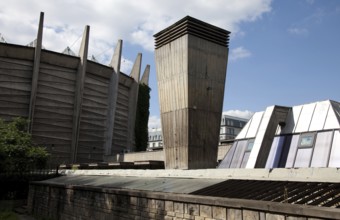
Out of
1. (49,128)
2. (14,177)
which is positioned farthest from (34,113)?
(14,177)

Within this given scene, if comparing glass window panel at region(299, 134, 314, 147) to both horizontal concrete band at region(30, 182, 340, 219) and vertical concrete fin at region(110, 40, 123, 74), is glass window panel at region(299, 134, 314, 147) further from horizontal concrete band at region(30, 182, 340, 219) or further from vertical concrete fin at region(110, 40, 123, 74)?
vertical concrete fin at region(110, 40, 123, 74)

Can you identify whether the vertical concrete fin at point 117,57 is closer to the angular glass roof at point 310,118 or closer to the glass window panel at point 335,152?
the angular glass roof at point 310,118

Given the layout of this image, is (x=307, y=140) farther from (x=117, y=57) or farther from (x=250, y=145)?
(x=117, y=57)

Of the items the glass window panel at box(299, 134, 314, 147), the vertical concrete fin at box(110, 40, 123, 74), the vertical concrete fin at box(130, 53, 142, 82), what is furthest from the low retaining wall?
the glass window panel at box(299, 134, 314, 147)

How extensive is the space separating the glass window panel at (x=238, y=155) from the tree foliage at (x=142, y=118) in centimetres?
2975

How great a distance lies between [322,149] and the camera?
31.1 ft

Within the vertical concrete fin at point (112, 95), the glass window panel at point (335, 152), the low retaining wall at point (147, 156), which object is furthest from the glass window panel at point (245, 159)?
the vertical concrete fin at point (112, 95)

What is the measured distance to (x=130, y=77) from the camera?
39281mm

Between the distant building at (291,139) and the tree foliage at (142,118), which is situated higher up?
the tree foliage at (142,118)

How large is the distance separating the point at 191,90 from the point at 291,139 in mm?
3883

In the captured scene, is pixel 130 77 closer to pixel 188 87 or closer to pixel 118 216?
pixel 188 87

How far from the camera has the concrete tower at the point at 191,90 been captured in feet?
40.7

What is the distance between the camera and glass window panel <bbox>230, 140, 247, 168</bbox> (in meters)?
11.9

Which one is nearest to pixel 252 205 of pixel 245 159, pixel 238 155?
pixel 245 159
